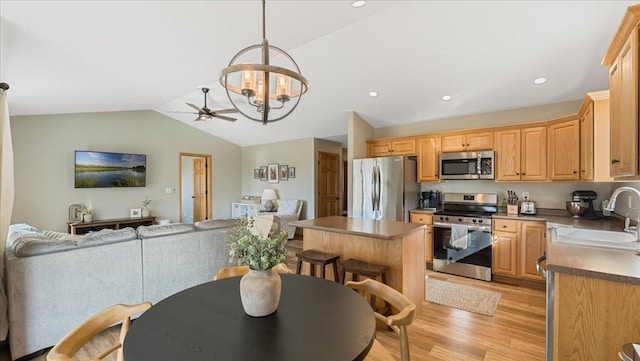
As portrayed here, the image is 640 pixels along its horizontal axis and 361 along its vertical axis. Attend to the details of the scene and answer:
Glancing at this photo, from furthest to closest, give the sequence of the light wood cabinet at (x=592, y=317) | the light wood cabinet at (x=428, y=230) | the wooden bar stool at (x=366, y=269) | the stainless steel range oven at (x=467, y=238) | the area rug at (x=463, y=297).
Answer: the light wood cabinet at (x=428, y=230) < the stainless steel range oven at (x=467, y=238) < the area rug at (x=463, y=297) < the wooden bar stool at (x=366, y=269) < the light wood cabinet at (x=592, y=317)

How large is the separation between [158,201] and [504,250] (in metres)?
6.79

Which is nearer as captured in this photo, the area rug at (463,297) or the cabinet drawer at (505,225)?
the area rug at (463,297)

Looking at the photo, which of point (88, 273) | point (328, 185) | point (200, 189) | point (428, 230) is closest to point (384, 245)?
point (428, 230)

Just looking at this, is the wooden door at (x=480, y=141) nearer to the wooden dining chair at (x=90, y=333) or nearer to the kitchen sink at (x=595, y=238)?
the kitchen sink at (x=595, y=238)

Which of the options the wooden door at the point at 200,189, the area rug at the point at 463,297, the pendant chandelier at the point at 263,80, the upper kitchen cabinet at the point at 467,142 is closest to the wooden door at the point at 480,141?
the upper kitchen cabinet at the point at 467,142

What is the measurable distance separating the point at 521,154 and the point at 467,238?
53.1 inches

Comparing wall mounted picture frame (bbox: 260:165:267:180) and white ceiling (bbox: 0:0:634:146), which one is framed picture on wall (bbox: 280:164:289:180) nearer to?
wall mounted picture frame (bbox: 260:165:267:180)

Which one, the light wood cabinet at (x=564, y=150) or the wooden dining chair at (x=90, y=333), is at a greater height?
the light wood cabinet at (x=564, y=150)

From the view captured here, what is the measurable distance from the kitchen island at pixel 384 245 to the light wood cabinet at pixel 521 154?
1.92 meters

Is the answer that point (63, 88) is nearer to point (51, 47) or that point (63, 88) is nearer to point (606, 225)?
point (51, 47)

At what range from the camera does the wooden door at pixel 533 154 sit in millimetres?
3783

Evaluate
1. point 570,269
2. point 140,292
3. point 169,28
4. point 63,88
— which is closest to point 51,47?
point 169,28

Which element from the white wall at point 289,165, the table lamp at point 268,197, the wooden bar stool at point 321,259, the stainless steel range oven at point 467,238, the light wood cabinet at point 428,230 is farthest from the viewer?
the table lamp at point 268,197

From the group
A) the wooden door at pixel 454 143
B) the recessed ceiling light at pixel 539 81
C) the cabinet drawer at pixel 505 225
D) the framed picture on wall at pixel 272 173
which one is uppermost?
the recessed ceiling light at pixel 539 81
